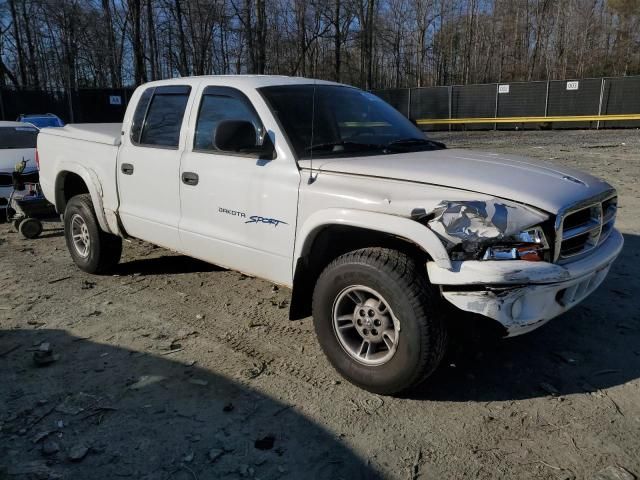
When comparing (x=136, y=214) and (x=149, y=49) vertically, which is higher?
(x=149, y=49)

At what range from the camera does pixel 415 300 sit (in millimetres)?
2910

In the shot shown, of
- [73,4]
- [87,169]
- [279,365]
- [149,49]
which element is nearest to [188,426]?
[279,365]

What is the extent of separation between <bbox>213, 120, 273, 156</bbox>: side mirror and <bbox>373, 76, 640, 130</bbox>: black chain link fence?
2151cm

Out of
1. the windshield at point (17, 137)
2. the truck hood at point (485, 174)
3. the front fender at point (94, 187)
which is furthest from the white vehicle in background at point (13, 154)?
the truck hood at point (485, 174)

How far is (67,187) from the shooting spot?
6066 mm

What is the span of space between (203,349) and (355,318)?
1.26m

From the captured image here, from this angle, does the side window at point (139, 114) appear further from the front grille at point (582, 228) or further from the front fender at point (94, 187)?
Answer: the front grille at point (582, 228)

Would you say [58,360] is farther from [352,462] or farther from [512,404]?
[512,404]

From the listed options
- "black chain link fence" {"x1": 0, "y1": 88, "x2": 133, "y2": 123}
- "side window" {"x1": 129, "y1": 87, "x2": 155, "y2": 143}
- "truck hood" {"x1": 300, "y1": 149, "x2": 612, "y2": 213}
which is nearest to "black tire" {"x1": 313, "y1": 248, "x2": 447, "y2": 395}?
"truck hood" {"x1": 300, "y1": 149, "x2": 612, "y2": 213}

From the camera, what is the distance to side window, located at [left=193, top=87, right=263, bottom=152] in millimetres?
4000

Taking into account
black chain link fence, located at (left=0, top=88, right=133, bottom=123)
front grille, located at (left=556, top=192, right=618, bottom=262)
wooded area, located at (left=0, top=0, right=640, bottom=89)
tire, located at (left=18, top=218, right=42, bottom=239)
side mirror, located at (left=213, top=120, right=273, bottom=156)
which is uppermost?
wooded area, located at (left=0, top=0, right=640, bottom=89)

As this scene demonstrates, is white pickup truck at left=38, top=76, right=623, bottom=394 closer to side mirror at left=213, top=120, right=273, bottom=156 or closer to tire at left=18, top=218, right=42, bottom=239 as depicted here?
side mirror at left=213, top=120, right=273, bottom=156

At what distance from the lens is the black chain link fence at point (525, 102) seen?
25.2 metres

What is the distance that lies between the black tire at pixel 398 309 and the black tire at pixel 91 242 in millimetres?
3049
